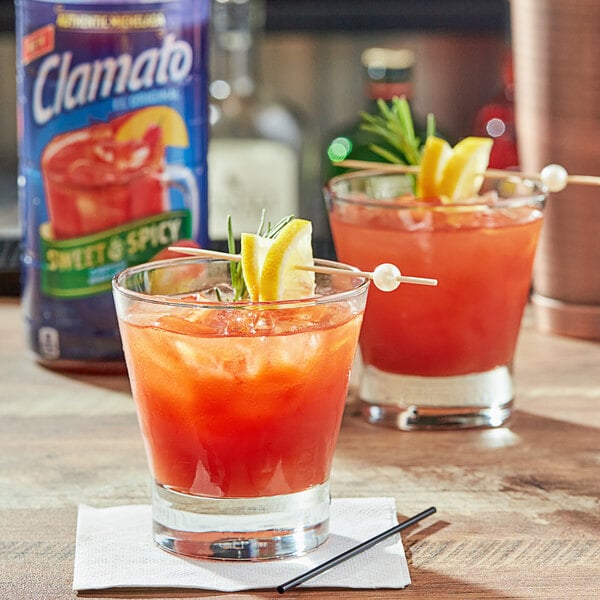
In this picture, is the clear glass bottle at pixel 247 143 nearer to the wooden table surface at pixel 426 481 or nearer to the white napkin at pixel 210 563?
the wooden table surface at pixel 426 481

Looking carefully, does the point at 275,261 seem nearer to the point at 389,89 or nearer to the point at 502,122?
the point at 389,89

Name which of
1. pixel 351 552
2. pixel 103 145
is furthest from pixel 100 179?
pixel 351 552

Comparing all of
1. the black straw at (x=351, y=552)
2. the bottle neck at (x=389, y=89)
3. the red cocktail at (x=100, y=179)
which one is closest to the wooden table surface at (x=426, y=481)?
the black straw at (x=351, y=552)

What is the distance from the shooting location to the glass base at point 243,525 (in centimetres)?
90

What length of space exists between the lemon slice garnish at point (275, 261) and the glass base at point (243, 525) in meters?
0.14

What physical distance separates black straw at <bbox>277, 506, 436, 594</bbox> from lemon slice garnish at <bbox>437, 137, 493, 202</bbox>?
1.05 ft

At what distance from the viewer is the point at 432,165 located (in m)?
1.18

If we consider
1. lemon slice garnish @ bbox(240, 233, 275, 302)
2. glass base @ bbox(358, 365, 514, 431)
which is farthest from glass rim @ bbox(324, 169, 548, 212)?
lemon slice garnish @ bbox(240, 233, 275, 302)

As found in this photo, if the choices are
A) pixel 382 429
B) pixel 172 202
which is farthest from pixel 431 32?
pixel 382 429

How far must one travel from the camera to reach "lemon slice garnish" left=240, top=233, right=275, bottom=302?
90 centimetres

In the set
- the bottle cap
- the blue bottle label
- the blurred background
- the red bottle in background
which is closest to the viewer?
the blue bottle label

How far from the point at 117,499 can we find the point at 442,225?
14.5 inches

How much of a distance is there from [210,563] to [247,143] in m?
1.21

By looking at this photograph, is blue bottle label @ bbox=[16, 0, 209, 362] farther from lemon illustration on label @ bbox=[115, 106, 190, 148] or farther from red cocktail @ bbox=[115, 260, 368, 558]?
red cocktail @ bbox=[115, 260, 368, 558]
